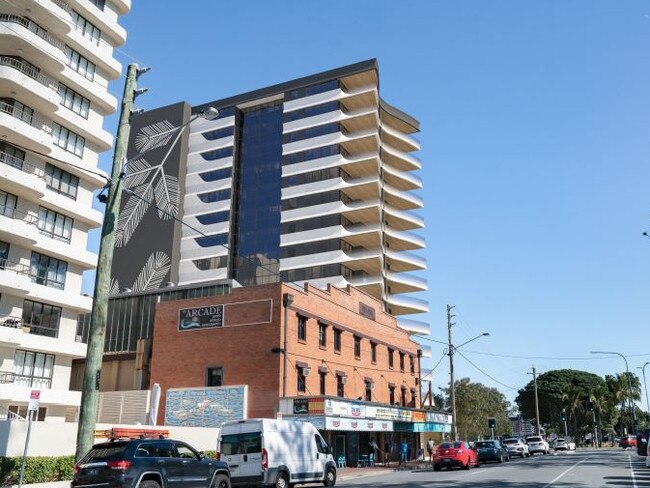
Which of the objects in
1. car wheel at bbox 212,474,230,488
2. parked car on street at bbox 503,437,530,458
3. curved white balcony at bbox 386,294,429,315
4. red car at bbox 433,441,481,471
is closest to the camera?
car wheel at bbox 212,474,230,488

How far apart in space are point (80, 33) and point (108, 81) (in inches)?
143

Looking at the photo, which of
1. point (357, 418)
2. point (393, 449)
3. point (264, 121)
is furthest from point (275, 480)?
point (264, 121)

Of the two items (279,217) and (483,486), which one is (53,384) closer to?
(483,486)

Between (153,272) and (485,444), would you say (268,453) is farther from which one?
(153,272)

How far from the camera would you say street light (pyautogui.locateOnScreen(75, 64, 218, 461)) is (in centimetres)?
1402

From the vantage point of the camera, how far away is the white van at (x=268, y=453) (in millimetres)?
19406

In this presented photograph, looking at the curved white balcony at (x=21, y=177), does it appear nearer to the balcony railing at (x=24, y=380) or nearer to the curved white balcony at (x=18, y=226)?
the curved white balcony at (x=18, y=226)

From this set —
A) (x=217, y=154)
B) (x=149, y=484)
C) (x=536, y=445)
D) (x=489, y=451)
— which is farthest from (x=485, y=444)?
(x=217, y=154)

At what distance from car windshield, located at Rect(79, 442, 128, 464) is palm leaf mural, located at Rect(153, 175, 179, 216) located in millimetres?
72433

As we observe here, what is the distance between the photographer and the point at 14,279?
32344mm

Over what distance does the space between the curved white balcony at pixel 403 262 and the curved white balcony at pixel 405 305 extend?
4534mm

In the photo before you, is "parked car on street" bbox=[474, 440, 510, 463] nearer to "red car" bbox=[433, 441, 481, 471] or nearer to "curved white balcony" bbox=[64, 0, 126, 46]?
"red car" bbox=[433, 441, 481, 471]

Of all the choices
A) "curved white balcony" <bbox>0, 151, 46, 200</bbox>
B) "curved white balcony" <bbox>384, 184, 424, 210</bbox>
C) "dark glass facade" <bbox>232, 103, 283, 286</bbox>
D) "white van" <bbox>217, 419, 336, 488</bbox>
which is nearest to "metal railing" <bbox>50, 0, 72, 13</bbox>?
"curved white balcony" <bbox>0, 151, 46, 200</bbox>

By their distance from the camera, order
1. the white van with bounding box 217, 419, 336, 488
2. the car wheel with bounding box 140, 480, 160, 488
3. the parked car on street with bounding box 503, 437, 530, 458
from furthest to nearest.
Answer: the parked car on street with bounding box 503, 437, 530, 458 → the white van with bounding box 217, 419, 336, 488 → the car wheel with bounding box 140, 480, 160, 488
